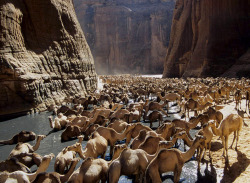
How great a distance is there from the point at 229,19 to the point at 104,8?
72.9m

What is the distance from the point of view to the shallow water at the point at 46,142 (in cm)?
700

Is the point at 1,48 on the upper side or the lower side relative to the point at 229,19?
lower

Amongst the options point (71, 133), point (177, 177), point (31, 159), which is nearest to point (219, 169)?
point (177, 177)

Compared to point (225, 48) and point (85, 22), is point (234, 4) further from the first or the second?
point (85, 22)

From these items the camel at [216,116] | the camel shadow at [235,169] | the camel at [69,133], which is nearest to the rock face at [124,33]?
the camel at [69,133]

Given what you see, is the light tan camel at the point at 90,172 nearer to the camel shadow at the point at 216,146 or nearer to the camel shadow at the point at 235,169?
the camel shadow at the point at 235,169

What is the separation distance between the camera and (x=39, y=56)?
74.8 ft

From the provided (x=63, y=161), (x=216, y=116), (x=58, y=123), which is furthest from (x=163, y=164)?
(x=58, y=123)

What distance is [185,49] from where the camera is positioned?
5269cm

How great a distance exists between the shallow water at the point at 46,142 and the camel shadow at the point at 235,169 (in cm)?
29

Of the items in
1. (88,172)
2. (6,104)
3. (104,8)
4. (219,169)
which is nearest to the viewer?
(88,172)

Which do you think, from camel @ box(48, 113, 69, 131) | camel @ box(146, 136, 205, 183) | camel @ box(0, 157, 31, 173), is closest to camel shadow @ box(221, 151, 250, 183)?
camel @ box(146, 136, 205, 183)

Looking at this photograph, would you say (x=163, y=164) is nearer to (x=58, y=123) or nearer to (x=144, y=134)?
(x=144, y=134)

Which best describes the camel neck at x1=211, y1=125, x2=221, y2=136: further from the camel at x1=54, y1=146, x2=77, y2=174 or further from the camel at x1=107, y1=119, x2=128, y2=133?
the camel at x1=54, y1=146, x2=77, y2=174
